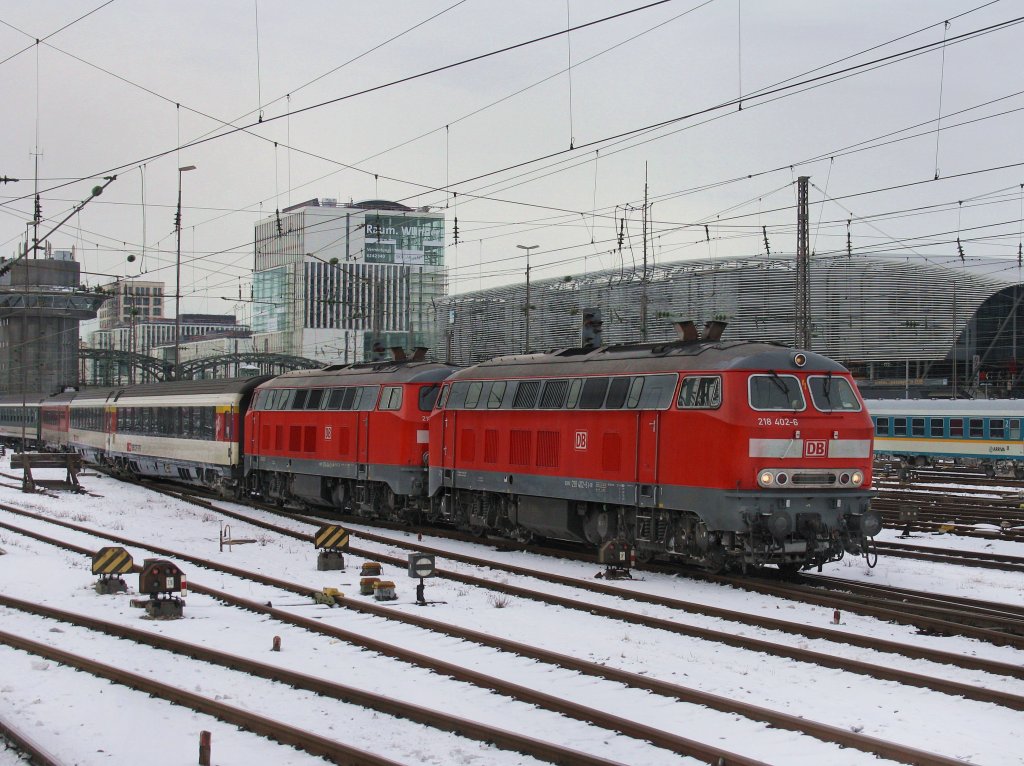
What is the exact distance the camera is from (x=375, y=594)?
1827 centimetres

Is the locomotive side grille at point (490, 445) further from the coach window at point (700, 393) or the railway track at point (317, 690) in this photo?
the railway track at point (317, 690)

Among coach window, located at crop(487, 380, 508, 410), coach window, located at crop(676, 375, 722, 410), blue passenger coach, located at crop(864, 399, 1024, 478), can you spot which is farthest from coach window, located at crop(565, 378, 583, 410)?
blue passenger coach, located at crop(864, 399, 1024, 478)

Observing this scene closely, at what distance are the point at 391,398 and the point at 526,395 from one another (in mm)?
5944

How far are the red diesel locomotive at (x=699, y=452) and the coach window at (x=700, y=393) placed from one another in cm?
2

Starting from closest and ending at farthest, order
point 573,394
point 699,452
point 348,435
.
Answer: point 699,452
point 573,394
point 348,435

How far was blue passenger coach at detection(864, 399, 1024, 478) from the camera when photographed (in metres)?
50.9

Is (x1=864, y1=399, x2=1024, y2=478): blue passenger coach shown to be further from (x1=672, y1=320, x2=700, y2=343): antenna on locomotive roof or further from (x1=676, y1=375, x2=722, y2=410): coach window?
(x1=676, y1=375, x2=722, y2=410): coach window

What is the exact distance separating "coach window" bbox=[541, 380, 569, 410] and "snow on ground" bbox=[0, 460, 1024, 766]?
12.2 ft

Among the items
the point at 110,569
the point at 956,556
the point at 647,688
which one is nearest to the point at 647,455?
the point at 956,556

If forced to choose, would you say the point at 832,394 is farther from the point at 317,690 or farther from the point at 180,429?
the point at 180,429

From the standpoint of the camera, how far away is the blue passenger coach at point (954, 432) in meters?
50.9

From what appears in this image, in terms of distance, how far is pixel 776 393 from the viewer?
19078 millimetres

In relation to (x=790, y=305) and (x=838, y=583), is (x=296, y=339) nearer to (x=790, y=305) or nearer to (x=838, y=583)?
(x=790, y=305)

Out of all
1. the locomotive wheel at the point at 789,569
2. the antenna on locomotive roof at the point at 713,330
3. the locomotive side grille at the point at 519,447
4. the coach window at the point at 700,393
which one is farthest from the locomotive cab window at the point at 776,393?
the locomotive side grille at the point at 519,447
